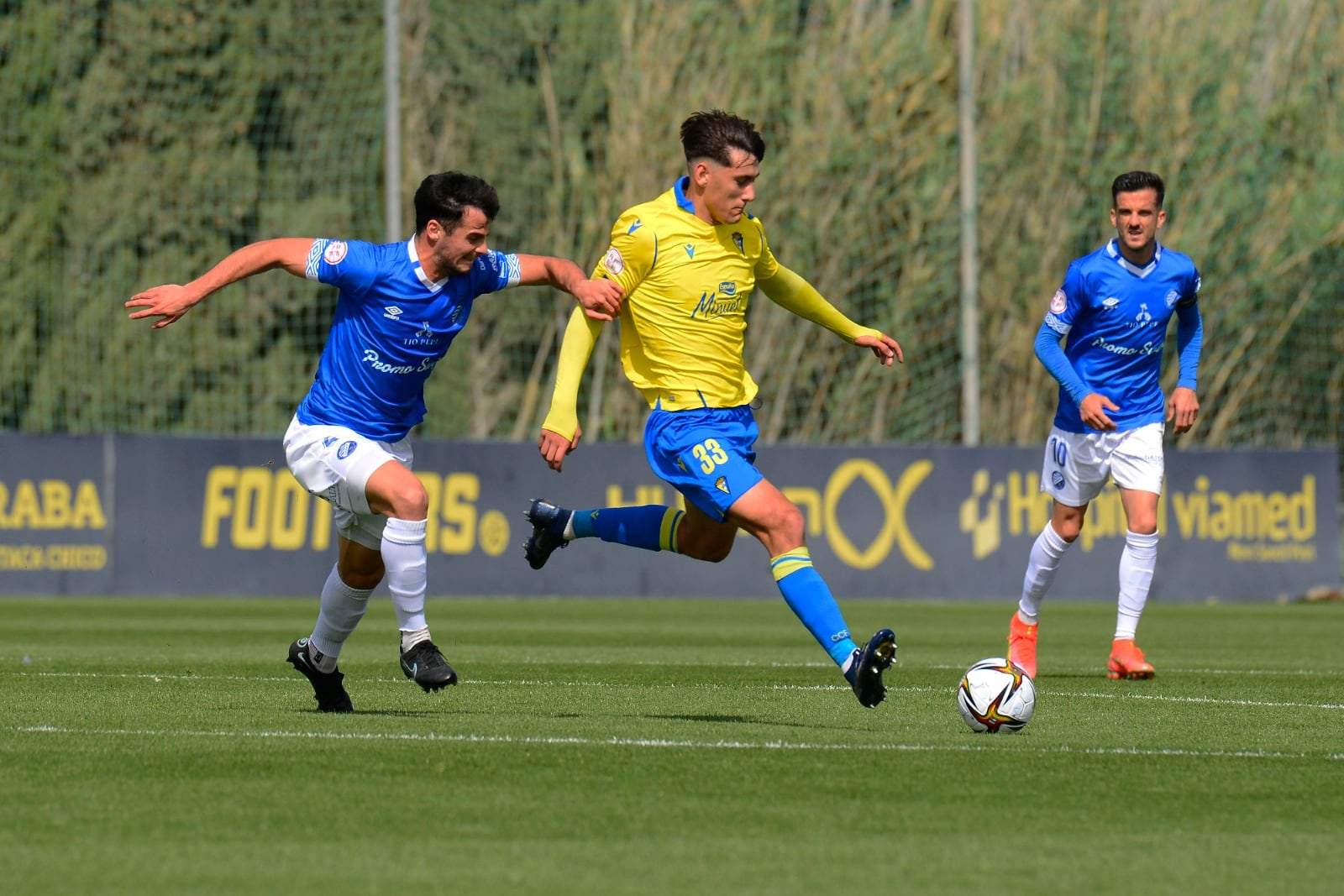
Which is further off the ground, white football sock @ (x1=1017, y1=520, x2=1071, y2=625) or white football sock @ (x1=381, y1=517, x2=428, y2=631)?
white football sock @ (x1=381, y1=517, x2=428, y2=631)

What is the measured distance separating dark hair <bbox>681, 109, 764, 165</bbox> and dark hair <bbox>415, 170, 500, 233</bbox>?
2.52 ft

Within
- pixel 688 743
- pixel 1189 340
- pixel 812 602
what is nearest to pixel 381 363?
pixel 812 602

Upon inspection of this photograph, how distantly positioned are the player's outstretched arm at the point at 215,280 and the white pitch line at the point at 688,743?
131 cm

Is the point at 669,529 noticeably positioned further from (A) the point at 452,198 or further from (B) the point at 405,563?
(A) the point at 452,198

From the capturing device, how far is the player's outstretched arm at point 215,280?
21.3 ft

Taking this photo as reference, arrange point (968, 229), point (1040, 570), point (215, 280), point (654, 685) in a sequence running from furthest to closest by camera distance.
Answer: point (968, 229), point (1040, 570), point (654, 685), point (215, 280)

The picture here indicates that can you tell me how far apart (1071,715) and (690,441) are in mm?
1638

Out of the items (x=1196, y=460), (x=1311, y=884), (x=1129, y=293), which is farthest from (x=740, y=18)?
(x=1311, y=884)

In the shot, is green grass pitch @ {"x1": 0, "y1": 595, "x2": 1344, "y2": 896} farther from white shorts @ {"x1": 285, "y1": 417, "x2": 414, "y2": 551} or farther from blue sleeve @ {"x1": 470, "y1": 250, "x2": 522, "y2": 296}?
blue sleeve @ {"x1": 470, "y1": 250, "x2": 522, "y2": 296}

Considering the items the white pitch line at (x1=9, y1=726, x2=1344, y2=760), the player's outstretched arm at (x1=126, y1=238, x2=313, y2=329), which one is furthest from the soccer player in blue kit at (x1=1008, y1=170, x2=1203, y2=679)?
the player's outstretched arm at (x1=126, y1=238, x2=313, y2=329)

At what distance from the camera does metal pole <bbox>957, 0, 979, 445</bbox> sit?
60.1 feet

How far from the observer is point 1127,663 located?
9055 millimetres

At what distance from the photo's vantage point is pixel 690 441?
7.07 m

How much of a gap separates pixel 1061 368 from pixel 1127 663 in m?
1.37
